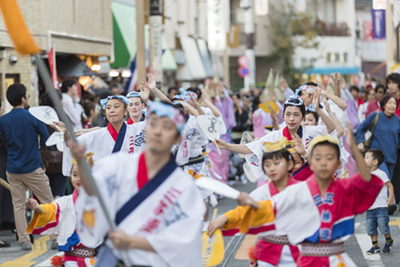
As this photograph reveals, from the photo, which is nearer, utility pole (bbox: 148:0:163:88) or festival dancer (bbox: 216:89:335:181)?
festival dancer (bbox: 216:89:335:181)

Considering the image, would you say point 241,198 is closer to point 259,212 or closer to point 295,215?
point 259,212

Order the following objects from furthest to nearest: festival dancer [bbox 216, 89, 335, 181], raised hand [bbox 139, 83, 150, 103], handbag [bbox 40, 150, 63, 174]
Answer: handbag [bbox 40, 150, 63, 174], raised hand [bbox 139, 83, 150, 103], festival dancer [bbox 216, 89, 335, 181]

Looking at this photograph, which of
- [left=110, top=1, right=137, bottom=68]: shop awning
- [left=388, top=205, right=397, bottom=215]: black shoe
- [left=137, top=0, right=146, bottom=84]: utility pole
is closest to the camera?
[left=388, top=205, right=397, bottom=215]: black shoe

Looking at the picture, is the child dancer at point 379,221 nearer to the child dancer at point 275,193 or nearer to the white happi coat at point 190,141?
the white happi coat at point 190,141

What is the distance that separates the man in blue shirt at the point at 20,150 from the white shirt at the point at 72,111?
222 centimetres

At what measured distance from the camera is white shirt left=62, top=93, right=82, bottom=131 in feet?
34.9

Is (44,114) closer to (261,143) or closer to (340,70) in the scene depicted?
(261,143)

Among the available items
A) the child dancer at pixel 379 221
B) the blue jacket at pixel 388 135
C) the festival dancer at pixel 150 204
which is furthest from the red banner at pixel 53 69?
the festival dancer at pixel 150 204

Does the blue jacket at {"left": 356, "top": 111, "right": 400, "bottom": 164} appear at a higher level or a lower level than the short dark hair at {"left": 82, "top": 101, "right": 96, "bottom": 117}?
lower

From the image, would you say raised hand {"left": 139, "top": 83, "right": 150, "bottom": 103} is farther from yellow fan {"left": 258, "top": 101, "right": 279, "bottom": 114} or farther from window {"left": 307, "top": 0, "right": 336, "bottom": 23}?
window {"left": 307, "top": 0, "right": 336, "bottom": 23}

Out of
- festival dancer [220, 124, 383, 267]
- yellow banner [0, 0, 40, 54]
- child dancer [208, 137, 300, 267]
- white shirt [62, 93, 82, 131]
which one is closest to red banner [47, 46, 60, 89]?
white shirt [62, 93, 82, 131]

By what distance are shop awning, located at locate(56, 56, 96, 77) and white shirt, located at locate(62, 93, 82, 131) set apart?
15.7ft

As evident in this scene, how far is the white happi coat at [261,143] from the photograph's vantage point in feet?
20.9

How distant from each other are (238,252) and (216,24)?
2503 centimetres
